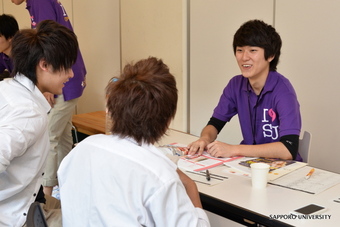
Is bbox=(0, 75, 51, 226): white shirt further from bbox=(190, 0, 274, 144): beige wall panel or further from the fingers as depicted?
bbox=(190, 0, 274, 144): beige wall panel

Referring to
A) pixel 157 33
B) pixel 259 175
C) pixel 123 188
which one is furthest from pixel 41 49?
pixel 157 33

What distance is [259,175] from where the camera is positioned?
1.62m

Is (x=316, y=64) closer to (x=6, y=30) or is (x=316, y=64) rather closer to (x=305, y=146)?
(x=305, y=146)

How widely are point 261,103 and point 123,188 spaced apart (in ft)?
4.32

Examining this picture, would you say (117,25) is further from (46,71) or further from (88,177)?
(88,177)

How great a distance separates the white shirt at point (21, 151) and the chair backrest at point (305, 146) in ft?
4.23

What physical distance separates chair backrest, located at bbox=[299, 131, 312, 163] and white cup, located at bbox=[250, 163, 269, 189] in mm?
644

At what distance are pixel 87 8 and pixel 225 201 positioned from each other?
3973 mm

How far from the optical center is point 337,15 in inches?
114

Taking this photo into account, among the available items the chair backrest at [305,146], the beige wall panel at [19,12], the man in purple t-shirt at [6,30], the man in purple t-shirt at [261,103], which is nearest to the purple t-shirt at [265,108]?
the man in purple t-shirt at [261,103]

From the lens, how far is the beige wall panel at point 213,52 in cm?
352

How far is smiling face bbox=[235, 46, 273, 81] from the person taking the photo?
2.26 meters

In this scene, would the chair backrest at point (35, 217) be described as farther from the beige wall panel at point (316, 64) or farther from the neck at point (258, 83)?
the beige wall panel at point (316, 64)

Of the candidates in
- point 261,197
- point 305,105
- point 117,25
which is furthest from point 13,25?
point 261,197
